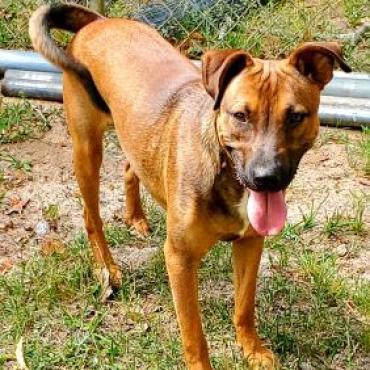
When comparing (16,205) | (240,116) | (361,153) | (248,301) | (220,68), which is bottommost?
(16,205)

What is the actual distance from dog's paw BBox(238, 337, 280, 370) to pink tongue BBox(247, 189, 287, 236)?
874mm

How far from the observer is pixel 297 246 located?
515 cm

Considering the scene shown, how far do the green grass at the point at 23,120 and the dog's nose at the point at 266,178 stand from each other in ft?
10.3

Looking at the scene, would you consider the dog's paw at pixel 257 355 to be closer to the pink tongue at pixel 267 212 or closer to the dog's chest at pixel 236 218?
the dog's chest at pixel 236 218

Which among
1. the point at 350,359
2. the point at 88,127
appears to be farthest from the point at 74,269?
the point at 350,359

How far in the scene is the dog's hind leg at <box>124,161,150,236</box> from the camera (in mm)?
5320

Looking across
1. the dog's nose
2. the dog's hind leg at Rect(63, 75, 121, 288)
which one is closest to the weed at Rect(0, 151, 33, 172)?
the dog's hind leg at Rect(63, 75, 121, 288)

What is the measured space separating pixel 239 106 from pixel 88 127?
1358mm

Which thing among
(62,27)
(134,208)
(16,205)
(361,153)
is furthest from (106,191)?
(361,153)

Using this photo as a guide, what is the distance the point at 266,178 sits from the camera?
135 inches

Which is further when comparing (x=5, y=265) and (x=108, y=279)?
(x=5, y=265)

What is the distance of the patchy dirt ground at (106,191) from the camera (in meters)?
5.21

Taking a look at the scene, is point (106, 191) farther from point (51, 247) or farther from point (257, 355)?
point (257, 355)

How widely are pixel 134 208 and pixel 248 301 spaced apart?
1292 mm
